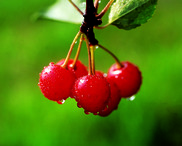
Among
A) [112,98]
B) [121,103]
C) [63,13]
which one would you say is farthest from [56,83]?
[121,103]

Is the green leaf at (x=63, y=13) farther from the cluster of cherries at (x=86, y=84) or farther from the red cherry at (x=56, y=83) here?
the red cherry at (x=56, y=83)

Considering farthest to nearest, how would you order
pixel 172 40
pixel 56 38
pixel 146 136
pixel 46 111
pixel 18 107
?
pixel 56 38 < pixel 172 40 < pixel 18 107 < pixel 46 111 < pixel 146 136

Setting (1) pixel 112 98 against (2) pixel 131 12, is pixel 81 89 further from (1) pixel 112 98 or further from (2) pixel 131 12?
(2) pixel 131 12

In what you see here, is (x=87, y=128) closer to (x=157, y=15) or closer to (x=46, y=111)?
(x=46, y=111)

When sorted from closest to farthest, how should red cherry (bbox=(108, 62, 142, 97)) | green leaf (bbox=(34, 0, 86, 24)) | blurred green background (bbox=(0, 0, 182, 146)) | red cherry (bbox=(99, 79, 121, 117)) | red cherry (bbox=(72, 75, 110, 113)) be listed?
red cherry (bbox=(72, 75, 110, 113)), red cherry (bbox=(99, 79, 121, 117)), red cherry (bbox=(108, 62, 142, 97)), green leaf (bbox=(34, 0, 86, 24)), blurred green background (bbox=(0, 0, 182, 146))

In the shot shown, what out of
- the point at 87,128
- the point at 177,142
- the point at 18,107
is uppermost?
the point at 18,107

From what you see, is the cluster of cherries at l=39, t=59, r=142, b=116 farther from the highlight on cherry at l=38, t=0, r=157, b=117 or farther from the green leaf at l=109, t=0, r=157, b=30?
the green leaf at l=109, t=0, r=157, b=30

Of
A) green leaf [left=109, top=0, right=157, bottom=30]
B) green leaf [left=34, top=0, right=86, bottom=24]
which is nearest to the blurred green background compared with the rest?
green leaf [left=34, top=0, right=86, bottom=24]

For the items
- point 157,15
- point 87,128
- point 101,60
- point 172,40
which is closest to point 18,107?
point 87,128
